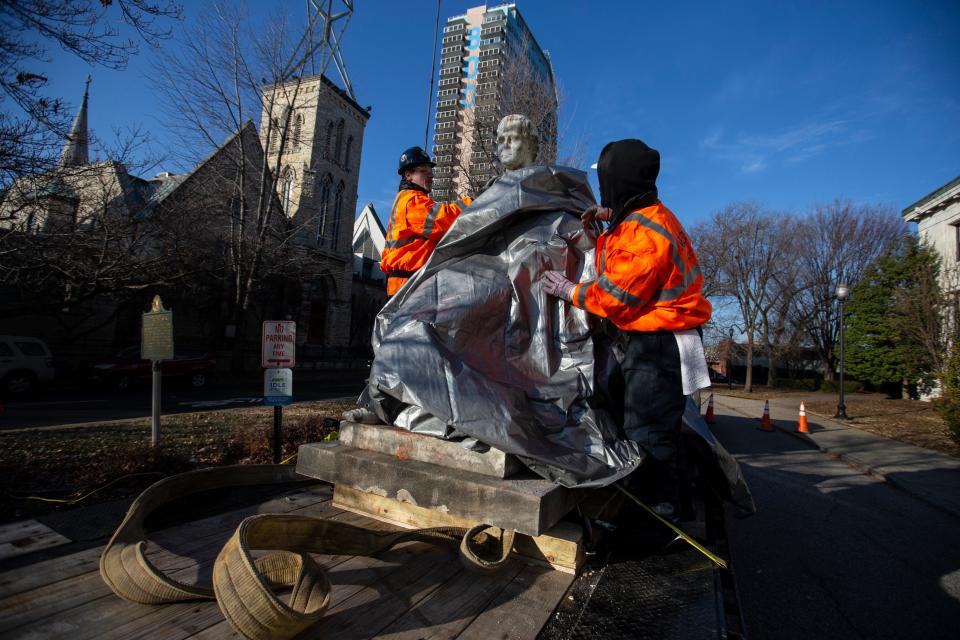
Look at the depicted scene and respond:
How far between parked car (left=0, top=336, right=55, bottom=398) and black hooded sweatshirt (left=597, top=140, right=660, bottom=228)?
57.4 ft

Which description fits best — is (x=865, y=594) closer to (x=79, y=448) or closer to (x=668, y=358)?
(x=668, y=358)

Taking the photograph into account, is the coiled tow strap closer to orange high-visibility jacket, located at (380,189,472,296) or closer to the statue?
the statue

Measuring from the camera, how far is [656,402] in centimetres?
205

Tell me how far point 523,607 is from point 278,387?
3.72m

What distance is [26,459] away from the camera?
4848 millimetres

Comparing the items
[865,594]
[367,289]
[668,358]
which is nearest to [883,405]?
[865,594]

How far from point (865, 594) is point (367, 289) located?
4458 centimetres

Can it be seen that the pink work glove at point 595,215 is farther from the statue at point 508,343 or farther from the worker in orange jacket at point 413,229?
the worker in orange jacket at point 413,229

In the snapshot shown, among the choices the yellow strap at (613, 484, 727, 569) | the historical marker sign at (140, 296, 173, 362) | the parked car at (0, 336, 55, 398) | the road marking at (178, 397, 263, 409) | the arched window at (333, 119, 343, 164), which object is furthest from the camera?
the arched window at (333, 119, 343, 164)

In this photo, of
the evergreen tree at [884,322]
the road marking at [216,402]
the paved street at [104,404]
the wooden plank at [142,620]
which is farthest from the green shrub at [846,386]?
the wooden plank at [142,620]

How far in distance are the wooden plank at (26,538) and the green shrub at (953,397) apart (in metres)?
14.5

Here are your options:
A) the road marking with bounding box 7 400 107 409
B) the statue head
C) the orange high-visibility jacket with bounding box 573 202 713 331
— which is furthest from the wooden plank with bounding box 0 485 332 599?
the road marking with bounding box 7 400 107 409

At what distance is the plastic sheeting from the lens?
1838 millimetres

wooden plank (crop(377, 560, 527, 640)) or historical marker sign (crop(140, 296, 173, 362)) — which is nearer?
wooden plank (crop(377, 560, 527, 640))
